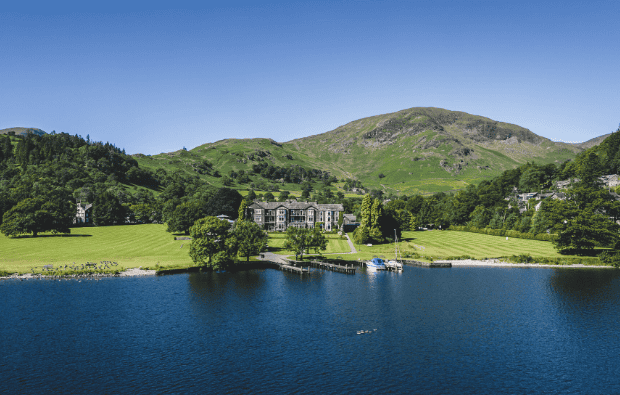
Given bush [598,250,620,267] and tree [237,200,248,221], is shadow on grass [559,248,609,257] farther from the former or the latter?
tree [237,200,248,221]

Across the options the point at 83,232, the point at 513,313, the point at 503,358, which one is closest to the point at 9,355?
the point at 503,358

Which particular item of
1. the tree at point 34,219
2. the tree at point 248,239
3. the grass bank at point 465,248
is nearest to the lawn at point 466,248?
the grass bank at point 465,248

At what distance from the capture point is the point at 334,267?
3915 inches

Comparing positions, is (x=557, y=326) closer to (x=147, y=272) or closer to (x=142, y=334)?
(x=142, y=334)

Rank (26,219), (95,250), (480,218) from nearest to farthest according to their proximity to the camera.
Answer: (95,250), (26,219), (480,218)

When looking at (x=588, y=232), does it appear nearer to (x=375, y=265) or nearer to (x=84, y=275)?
(x=375, y=265)

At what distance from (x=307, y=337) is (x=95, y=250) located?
3317 inches

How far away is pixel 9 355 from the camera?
46.3 meters

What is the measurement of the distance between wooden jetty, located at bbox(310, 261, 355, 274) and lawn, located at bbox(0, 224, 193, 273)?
3168 cm

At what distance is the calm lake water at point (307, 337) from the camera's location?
137ft

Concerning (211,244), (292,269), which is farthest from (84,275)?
(292,269)

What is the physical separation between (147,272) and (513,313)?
7225cm

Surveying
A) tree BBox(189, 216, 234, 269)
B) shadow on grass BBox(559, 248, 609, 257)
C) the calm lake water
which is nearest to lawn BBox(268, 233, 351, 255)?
tree BBox(189, 216, 234, 269)

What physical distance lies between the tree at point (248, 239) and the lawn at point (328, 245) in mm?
15937
